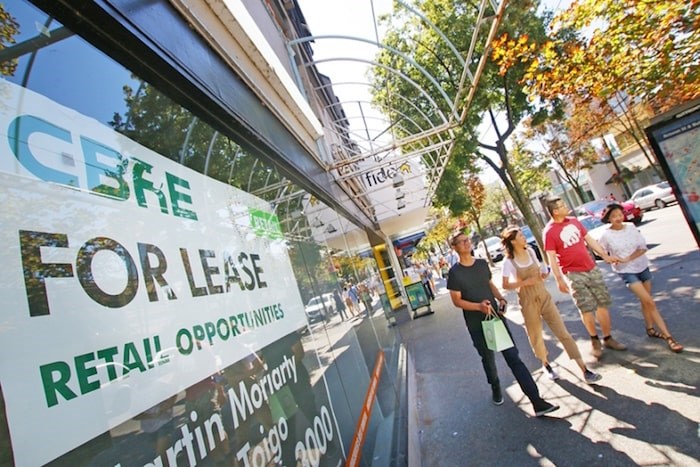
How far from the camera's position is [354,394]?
3238mm

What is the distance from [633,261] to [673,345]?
0.97 metres

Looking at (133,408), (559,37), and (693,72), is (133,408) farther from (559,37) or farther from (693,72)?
(559,37)

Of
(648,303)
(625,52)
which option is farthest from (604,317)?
(625,52)

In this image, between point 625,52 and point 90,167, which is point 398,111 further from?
point 90,167

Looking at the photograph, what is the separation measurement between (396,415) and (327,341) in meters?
1.98

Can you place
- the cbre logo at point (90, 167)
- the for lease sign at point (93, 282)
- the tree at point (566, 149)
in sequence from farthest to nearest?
the tree at point (566, 149), the cbre logo at point (90, 167), the for lease sign at point (93, 282)

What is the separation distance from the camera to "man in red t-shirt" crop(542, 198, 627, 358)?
4.39 m

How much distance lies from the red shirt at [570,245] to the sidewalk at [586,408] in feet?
3.77

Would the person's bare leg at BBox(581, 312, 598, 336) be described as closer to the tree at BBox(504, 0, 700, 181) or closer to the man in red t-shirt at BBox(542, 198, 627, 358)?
the man in red t-shirt at BBox(542, 198, 627, 358)

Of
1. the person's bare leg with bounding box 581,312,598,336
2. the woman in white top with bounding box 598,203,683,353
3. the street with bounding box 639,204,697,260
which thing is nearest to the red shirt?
the woman in white top with bounding box 598,203,683,353

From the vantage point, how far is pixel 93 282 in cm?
106

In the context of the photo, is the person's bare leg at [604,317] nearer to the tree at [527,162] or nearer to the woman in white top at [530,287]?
the woman in white top at [530,287]

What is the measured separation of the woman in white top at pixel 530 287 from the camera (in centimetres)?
416

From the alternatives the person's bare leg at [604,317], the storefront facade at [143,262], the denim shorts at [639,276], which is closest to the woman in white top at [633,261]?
the denim shorts at [639,276]
